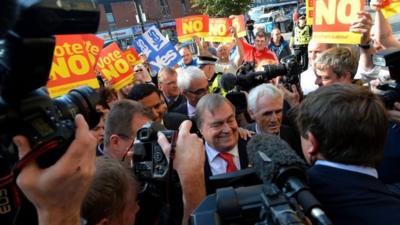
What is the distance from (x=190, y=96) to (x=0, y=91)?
121 inches

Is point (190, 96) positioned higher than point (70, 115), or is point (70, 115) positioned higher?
point (70, 115)

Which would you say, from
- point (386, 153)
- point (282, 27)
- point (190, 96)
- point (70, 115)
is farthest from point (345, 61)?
point (282, 27)

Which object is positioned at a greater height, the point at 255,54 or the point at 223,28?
the point at 223,28

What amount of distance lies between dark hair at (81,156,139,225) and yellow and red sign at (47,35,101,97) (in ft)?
7.75

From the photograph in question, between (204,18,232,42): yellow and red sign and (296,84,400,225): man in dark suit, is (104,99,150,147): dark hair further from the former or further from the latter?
(204,18,232,42): yellow and red sign

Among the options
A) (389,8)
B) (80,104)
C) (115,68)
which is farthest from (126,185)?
(115,68)

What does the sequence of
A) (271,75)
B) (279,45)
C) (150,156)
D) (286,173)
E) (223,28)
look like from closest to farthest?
(286,173) → (150,156) → (271,75) → (223,28) → (279,45)

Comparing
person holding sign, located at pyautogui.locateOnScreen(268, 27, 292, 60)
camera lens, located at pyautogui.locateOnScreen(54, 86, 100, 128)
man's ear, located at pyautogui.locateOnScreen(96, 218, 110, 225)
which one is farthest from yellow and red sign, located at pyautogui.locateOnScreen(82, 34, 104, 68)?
person holding sign, located at pyautogui.locateOnScreen(268, 27, 292, 60)

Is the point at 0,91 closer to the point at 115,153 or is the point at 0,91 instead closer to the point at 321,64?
the point at 115,153

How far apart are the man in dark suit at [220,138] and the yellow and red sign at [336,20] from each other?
1193mm

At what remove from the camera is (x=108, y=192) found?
1448 mm

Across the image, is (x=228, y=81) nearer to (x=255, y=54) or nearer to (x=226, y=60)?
(x=226, y=60)

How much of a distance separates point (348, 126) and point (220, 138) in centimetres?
128

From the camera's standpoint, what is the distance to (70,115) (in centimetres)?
102
